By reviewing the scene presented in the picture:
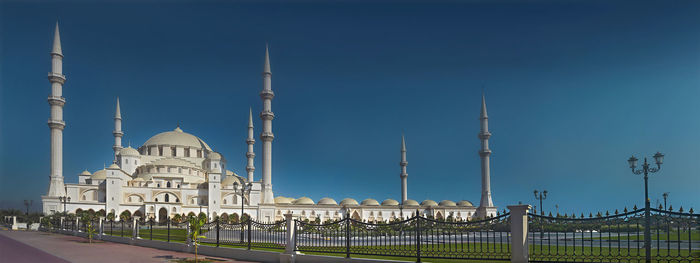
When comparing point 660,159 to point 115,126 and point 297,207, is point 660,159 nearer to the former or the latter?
point 297,207

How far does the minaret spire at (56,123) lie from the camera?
47594 mm

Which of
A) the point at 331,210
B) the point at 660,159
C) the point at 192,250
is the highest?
the point at 660,159

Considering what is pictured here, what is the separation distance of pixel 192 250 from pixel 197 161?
53035mm

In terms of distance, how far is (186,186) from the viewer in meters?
57.4

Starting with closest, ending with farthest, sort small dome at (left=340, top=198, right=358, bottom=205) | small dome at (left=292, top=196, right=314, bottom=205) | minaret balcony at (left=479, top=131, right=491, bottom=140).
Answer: minaret balcony at (left=479, top=131, right=491, bottom=140) → small dome at (left=292, top=196, right=314, bottom=205) → small dome at (left=340, top=198, right=358, bottom=205)

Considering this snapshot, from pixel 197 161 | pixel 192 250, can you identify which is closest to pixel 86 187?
pixel 197 161

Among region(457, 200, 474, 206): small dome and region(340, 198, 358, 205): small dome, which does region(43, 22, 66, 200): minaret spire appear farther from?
region(457, 200, 474, 206): small dome

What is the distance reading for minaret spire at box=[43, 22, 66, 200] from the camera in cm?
4759

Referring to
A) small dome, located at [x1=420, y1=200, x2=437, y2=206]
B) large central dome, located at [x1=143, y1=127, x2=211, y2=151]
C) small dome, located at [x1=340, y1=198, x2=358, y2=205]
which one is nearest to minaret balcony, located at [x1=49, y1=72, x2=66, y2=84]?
large central dome, located at [x1=143, y1=127, x2=211, y2=151]

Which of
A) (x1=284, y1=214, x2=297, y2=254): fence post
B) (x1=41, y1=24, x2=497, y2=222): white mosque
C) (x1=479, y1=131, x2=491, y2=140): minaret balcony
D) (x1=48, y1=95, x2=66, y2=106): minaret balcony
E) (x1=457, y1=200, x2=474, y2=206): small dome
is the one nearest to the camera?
(x1=284, y1=214, x2=297, y2=254): fence post

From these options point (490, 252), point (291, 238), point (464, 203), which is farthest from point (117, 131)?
point (490, 252)

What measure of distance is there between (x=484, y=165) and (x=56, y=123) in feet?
160

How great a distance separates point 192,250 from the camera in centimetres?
1697

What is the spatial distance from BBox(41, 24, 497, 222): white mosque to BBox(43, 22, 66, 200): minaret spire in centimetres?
9
